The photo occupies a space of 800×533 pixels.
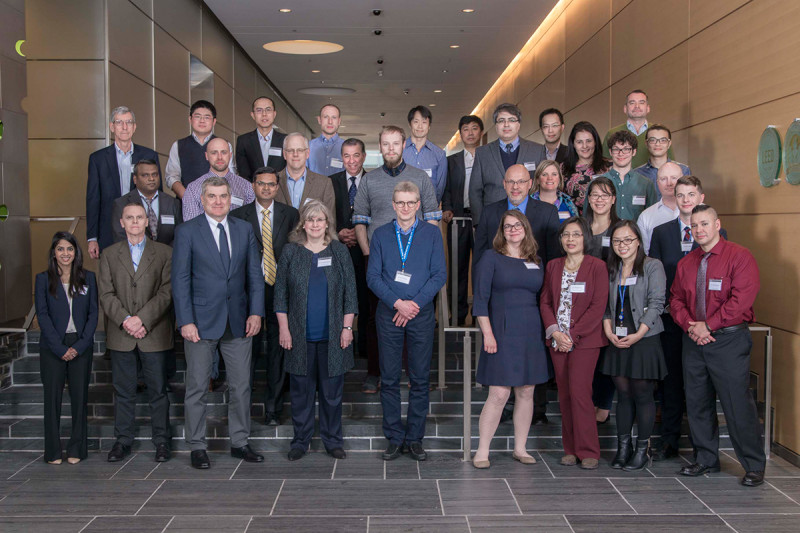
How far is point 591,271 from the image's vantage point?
4188 mm

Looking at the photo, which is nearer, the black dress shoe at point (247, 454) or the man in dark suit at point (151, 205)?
the black dress shoe at point (247, 454)

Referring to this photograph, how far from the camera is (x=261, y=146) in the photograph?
573 centimetres

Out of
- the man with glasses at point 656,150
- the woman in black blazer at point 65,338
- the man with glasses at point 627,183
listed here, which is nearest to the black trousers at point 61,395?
the woman in black blazer at point 65,338

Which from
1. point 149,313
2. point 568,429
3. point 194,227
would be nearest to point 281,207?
point 194,227

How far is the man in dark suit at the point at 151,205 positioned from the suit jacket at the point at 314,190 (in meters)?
0.75

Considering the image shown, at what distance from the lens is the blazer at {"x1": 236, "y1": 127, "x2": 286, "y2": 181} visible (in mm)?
5645

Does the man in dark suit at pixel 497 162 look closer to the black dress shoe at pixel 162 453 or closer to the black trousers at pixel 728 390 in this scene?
the black trousers at pixel 728 390

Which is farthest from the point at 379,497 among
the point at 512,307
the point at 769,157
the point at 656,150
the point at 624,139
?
the point at 769,157

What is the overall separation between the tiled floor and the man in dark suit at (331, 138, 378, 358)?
1.06 meters

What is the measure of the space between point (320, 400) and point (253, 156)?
84.9 inches

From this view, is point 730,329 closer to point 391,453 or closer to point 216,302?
point 391,453

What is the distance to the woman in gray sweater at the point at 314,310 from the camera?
14.3 feet

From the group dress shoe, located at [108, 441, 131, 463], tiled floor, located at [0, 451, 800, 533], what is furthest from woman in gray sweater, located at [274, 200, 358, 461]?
dress shoe, located at [108, 441, 131, 463]

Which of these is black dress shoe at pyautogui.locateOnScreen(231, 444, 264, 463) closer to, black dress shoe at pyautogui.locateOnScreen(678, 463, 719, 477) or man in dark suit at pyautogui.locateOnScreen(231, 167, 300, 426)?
man in dark suit at pyautogui.locateOnScreen(231, 167, 300, 426)
